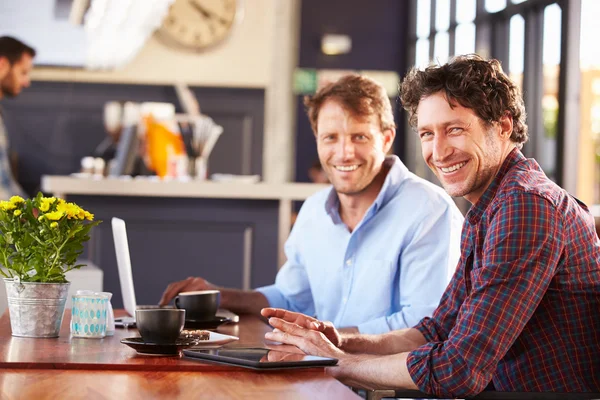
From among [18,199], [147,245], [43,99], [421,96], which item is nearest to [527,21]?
[147,245]

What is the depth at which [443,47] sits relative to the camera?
796cm

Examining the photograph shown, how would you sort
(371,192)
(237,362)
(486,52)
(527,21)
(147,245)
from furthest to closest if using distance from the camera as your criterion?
(486,52), (527,21), (147,245), (371,192), (237,362)

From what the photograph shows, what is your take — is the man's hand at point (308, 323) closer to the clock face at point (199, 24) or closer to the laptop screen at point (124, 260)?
the laptop screen at point (124, 260)

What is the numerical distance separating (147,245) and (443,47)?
446cm

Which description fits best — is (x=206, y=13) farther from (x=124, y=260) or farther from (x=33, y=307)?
(x=33, y=307)

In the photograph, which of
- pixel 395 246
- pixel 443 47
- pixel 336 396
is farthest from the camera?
pixel 443 47

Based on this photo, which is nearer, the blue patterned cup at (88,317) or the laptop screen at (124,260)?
the blue patterned cup at (88,317)

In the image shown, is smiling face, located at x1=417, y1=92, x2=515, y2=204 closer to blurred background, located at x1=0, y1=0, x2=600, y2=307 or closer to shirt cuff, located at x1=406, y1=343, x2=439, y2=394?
shirt cuff, located at x1=406, y1=343, x2=439, y2=394

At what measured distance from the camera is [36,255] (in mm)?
1792

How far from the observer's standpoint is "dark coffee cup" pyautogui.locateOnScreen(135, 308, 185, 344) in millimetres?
1612

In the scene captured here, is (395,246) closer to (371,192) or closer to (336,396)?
(371,192)

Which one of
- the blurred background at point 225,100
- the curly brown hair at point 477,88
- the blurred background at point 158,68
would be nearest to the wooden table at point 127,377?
the curly brown hair at point 477,88

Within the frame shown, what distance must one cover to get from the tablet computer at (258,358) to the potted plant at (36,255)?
37 cm

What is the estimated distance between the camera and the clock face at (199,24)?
7250 millimetres
